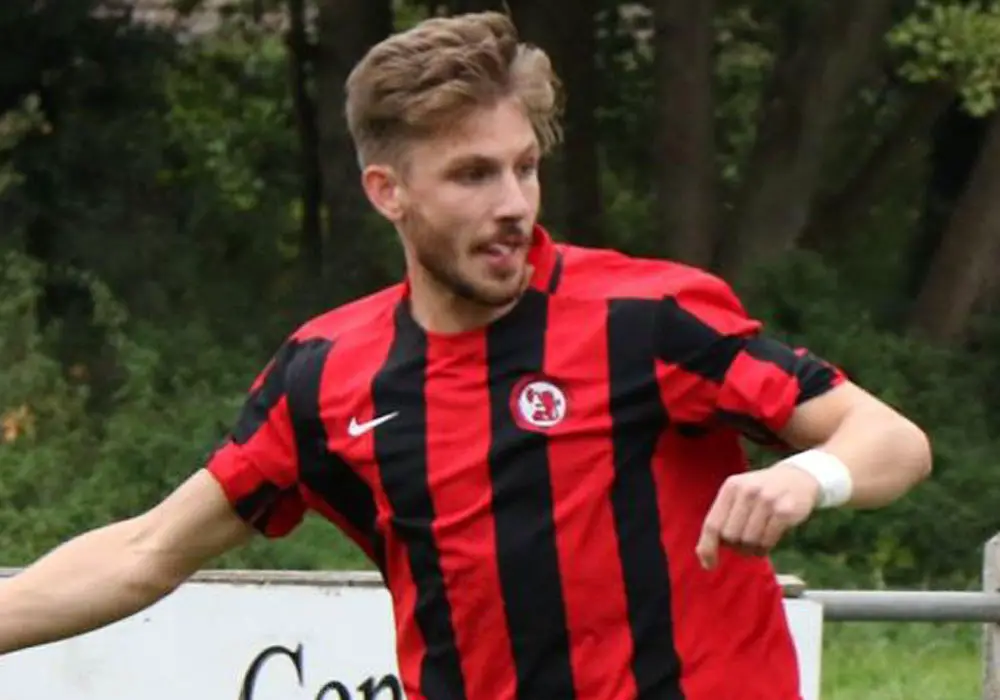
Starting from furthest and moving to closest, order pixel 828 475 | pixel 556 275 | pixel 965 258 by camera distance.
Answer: pixel 965 258
pixel 556 275
pixel 828 475

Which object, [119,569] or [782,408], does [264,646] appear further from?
[782,408]

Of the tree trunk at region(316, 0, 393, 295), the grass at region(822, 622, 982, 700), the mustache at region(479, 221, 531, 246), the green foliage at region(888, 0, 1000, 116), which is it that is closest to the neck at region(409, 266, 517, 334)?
the mustache at region(479, 221, 531, 246)

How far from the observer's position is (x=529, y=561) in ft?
11.1

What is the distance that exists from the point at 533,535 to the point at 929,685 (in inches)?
232

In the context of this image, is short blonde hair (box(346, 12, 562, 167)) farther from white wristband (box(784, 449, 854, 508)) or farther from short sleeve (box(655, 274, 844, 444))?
white wristband (box(784, 449, 854, 508))

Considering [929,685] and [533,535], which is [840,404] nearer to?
[533,535]

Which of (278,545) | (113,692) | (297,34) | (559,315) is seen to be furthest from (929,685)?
(297,34)

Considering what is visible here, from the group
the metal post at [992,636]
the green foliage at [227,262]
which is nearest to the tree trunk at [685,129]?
the green foliage at [227,262]

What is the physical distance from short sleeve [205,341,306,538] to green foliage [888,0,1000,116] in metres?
10.0

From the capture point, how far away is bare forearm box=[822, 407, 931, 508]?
10.3 feet

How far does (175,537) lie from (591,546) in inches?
28.9

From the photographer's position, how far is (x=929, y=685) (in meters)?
9.02

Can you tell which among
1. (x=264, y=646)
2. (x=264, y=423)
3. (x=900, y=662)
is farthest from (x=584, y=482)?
(x=900, y=662)

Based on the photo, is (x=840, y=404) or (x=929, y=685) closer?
(x=840, y=404)
